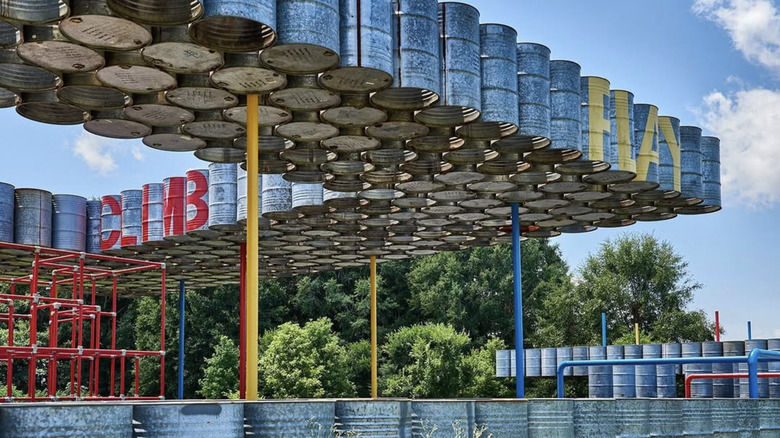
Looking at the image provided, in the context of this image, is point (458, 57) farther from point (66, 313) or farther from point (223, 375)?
point (223, 375)

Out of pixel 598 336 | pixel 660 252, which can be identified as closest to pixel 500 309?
pixel 598 336

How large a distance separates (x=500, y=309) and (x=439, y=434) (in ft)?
152

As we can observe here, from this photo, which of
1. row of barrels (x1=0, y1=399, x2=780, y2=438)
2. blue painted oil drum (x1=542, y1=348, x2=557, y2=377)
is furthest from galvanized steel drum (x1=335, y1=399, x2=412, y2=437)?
blue painted oil drum (x1=542, y1=348, x2=557, y2=377)

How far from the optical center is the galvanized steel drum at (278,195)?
752 inches

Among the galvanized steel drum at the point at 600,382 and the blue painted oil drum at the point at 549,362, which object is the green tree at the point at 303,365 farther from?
the galvanized steel drum at the point at 600,382

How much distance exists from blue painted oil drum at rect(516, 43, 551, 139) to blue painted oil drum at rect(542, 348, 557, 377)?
21.3 m

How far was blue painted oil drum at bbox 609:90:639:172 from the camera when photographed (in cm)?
1577

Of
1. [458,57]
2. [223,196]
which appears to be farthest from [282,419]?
[223,196]

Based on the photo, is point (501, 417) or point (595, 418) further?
point (595, 418)

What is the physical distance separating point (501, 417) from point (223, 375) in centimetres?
3763

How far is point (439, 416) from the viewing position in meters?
7.79

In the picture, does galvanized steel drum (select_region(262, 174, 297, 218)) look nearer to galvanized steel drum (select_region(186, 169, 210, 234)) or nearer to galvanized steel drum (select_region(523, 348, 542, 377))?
galvanized steel drum (select_region(186, 169, 210, 234))

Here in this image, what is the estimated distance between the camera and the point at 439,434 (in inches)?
305

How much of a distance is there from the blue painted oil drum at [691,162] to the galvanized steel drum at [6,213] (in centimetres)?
1573
